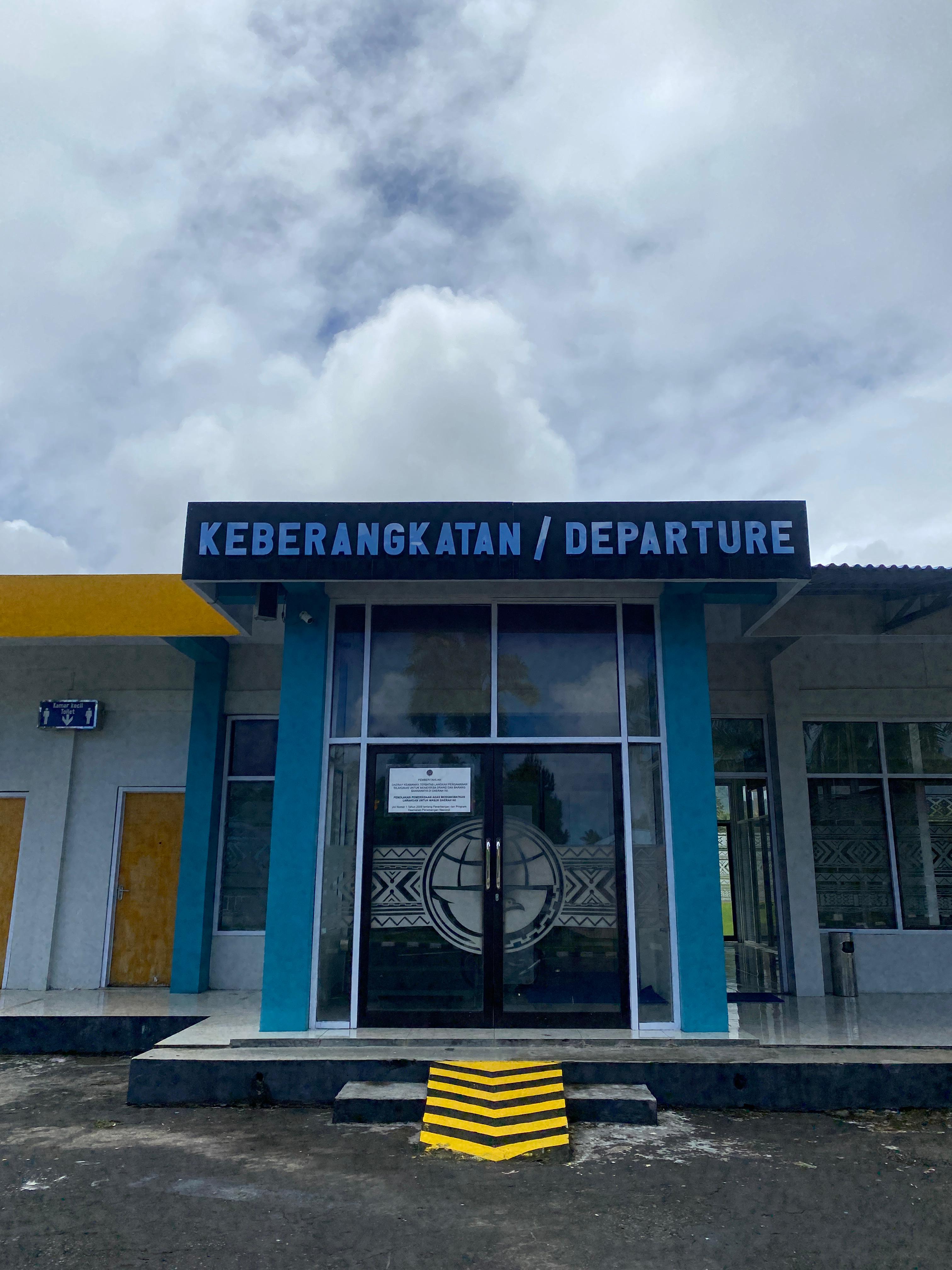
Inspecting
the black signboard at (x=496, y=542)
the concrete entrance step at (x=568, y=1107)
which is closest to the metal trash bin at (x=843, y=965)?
the concrete entrance step at (x=568, y=1107)

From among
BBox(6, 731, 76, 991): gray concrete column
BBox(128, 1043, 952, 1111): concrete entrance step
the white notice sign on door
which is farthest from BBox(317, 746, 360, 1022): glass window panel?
BBox(6, 731, 76, 991): gray concrete column

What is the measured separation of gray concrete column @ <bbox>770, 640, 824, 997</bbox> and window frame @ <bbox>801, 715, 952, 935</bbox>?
14 centimetres

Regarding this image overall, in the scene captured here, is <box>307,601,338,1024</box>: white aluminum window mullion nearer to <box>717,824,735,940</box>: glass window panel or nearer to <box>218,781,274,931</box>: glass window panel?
<box>218,781,274,931</box>: glass window panel

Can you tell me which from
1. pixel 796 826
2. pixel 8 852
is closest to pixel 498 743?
pixel 796 826

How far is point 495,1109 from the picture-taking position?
625 cm

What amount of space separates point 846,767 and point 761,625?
2328 millimetres

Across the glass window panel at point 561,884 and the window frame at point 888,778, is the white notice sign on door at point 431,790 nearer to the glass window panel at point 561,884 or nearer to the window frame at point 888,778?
the glass window panel at point 561,884

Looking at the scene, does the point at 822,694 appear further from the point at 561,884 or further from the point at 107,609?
the point at 107,609

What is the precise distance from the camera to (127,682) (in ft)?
36.5

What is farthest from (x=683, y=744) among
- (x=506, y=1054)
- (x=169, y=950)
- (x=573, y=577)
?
(x=169, y=950)

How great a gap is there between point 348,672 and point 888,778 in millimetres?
6503

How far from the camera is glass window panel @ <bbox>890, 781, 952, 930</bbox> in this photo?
10.4 metres

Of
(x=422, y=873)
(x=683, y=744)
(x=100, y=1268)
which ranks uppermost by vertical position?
(x=683, y=744)

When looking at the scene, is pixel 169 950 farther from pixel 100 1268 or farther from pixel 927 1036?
pixel 927 1036
